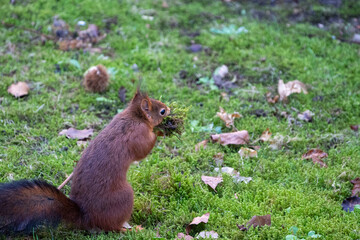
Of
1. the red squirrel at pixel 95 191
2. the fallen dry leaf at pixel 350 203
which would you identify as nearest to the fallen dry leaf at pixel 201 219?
the red squirrel at pixel 95 191

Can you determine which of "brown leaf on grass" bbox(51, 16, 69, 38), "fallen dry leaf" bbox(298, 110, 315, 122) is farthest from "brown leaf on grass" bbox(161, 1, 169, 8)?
"fallen dry leaf" bbox(298, 110, 315, 122)

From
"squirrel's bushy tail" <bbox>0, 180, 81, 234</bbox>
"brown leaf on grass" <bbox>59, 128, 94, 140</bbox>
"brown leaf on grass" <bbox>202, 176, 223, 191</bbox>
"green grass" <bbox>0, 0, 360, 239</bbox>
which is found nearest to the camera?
"squirrel's bushy tail" <bbox>0, 180, 81, 234</bbox>

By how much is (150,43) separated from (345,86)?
2261 millimetres

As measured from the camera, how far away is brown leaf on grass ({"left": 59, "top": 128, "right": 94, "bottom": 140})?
132 inches

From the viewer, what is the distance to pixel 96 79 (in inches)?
155

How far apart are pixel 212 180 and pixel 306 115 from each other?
1.41m

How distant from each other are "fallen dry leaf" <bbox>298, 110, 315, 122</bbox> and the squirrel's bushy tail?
7.93ft

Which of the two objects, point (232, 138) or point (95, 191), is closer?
point (95, 191)

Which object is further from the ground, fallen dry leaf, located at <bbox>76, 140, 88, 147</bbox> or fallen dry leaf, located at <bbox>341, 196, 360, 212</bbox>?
fallen dry leaf, located at <bbox>341, 196, 360, 212</bbox>

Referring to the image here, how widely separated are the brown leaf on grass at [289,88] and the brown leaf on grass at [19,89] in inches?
98.2

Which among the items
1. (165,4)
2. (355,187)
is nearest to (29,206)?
(355,187)

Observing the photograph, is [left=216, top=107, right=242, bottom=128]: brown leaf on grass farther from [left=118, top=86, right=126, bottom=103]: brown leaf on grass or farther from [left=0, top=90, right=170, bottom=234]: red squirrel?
[left=0, top=90, right=170, bottom=234]: red squirrel

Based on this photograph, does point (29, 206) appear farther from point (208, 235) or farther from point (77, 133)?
point (77, 133)

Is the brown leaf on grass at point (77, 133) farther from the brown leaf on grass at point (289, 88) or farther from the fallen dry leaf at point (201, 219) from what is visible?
the brown leaf on grass at point (289, 88)
